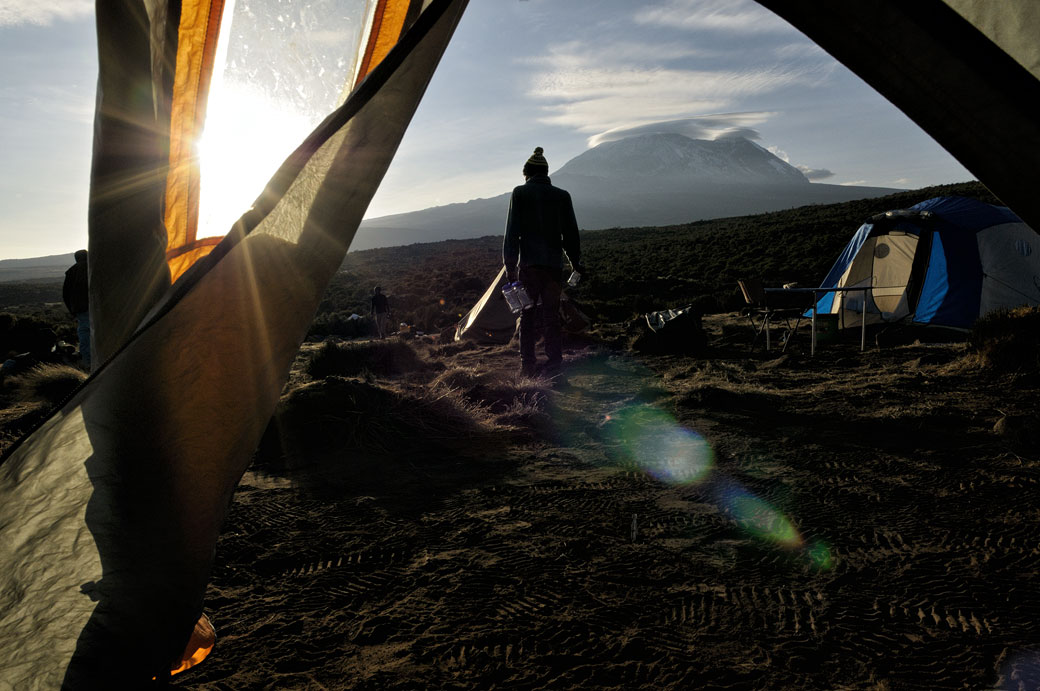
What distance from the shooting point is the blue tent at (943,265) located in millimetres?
7625

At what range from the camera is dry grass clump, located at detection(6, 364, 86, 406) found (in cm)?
713

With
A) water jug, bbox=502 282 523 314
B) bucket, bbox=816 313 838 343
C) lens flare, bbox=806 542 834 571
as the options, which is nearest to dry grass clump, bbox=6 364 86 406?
water jug, bbox=502 282 523 314

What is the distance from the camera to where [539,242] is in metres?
5.62

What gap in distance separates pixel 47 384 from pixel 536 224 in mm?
6618

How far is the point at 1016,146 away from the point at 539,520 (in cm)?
216

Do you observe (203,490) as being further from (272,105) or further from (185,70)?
(185,70)

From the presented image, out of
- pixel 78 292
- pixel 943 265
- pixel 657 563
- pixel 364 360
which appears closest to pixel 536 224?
pixel 364 360

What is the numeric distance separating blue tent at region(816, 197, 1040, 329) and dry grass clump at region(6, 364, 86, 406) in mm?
10292

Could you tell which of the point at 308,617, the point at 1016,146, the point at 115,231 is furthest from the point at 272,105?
the point at 1016,146

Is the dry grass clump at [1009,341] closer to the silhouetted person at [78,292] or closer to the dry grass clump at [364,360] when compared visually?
the dry grass clump at [364,360]

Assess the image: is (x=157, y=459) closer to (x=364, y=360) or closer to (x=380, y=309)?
(x=364, y=360)

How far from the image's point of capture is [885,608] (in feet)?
6.21

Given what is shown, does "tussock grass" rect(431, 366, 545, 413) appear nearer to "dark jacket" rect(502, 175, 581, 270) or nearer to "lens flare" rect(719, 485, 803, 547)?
"dark jacket" rect(502, 175, 581, 270)

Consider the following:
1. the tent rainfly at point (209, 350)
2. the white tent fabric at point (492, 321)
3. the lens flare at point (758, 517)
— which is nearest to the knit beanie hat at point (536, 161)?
the white tent fabric at point (492, 321)
